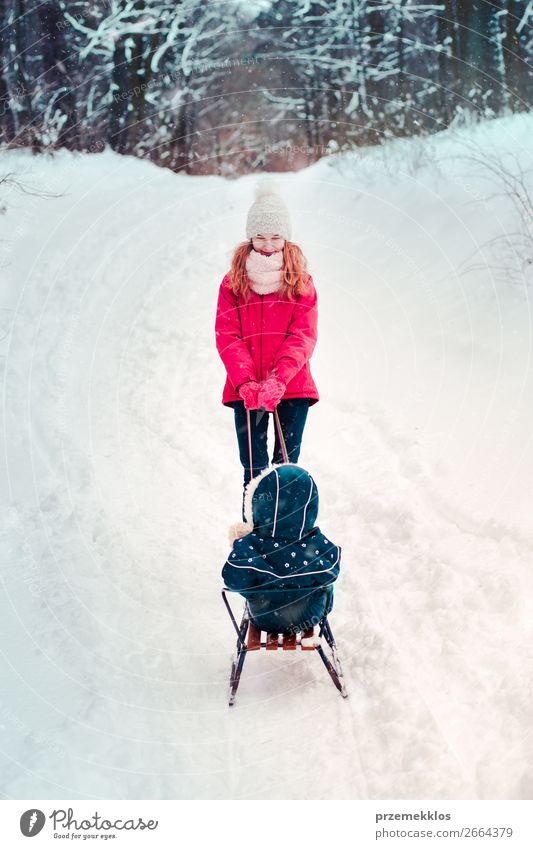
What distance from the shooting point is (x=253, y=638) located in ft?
6.67

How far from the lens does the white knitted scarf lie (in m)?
2.24

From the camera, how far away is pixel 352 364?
12.7ft

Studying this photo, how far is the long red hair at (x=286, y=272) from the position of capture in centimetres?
225

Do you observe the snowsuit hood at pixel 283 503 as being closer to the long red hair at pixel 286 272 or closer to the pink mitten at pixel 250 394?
the pink mitten at pixel 250 394

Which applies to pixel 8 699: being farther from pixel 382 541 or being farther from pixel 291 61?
pixel 291 61

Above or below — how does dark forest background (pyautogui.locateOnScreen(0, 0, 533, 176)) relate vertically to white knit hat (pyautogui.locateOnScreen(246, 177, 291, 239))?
above

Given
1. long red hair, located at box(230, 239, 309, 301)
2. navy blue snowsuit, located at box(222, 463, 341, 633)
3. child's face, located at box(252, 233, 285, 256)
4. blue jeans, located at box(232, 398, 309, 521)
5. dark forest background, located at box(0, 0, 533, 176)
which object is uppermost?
dark forest background, located at box(0, 0, 533, 176)

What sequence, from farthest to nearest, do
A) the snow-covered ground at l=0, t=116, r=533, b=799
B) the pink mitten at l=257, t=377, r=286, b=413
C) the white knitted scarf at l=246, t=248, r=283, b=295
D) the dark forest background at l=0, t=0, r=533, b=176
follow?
the dark forest background at l=0, t=0, r=533, b=176
the white knitted scarf at l=246, t=248, r=283, b=295
the pink mitten at l=257, t=377, r=286, b=413
the snow-covered ground at l=0, t=116, r=533, b=799

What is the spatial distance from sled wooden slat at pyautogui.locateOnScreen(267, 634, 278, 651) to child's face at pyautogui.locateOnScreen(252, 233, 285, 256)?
1.05m

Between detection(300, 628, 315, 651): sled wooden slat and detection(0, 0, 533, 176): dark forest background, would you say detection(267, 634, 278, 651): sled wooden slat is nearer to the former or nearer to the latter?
detection(300, 628, 315, 651): sled wooden slat

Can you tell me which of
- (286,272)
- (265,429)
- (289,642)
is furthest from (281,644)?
(286,272)

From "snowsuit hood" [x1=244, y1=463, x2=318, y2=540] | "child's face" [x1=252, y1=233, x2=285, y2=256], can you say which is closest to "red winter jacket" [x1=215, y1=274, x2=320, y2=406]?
"child's face" [x1=252, y1=233, x2=285, y2=256]

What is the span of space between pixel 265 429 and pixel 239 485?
1.01 m

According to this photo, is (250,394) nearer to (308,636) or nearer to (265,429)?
(265,429)
